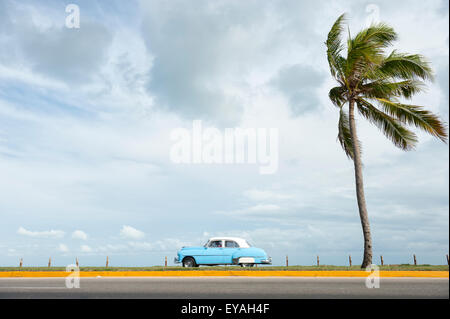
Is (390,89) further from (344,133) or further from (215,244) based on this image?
(215,244)

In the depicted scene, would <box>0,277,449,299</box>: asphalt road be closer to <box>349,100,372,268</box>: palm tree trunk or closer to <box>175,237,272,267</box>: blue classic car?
<box>349,100,372,268</box>: palm tree trunk

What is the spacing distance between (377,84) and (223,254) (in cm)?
1092

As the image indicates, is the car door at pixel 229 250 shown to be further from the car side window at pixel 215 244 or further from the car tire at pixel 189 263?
the car tire at pixel 189 263

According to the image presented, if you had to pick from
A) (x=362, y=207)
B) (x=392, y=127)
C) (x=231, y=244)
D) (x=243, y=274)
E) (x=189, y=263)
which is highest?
(x=392, y=127)

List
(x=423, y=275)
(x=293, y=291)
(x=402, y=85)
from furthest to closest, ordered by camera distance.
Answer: (x=402, y=85) < (x=423, y=275) < (x=293, y=291)

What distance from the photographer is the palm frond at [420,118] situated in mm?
18547

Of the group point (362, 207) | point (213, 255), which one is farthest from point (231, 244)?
point (362, 207)

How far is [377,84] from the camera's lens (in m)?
19.1
